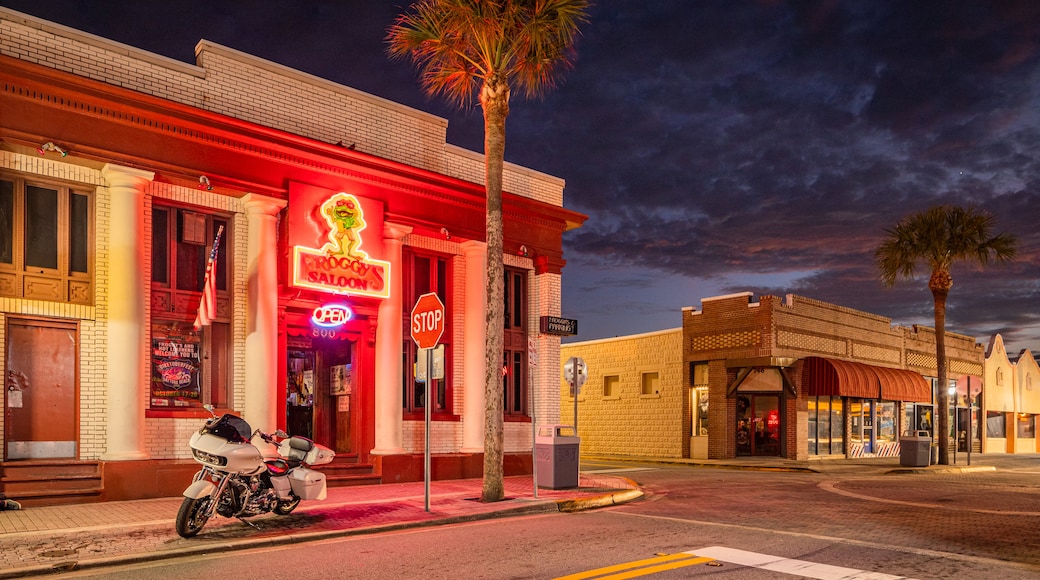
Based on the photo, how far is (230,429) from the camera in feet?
35.2

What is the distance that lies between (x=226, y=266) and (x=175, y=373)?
2.19m

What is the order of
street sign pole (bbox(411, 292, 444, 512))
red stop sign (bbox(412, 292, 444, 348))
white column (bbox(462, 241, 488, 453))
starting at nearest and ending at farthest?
street sign pole (bbox(411, 292, 444, 512)) → red stop sign (bbox(412, 292, 444, 348)) → white column (bbox(462, 241, 488, 453))

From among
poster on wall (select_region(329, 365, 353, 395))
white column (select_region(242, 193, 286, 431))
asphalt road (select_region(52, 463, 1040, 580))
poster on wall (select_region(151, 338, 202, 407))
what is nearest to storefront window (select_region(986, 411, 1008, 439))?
asphalt road (select_region(52, 463, 1040, 580))

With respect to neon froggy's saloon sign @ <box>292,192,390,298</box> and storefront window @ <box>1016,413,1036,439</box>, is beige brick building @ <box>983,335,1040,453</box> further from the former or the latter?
neon froggy's saloon sign @ <box>292,192,390,298</box>

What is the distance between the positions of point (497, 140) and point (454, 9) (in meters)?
2.35

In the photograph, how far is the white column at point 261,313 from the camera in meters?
15.6

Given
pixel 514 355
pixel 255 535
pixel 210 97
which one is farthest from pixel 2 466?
pixel 514 355

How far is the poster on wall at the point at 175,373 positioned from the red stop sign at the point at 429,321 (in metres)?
4.52

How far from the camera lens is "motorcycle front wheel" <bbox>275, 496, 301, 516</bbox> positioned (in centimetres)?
1173

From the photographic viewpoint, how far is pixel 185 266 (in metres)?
15.5

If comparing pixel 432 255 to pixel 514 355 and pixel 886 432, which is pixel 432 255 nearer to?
pixel 514 355

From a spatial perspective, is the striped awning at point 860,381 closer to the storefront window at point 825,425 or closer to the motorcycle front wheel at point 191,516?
the storefront window at point 825,425

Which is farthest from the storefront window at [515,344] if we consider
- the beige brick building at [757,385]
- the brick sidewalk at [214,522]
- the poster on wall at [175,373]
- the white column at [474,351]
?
the beige brick building at [757,385]

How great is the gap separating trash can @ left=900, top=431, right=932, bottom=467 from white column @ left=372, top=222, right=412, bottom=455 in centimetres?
1728
